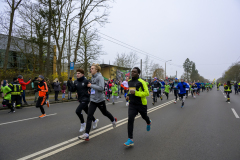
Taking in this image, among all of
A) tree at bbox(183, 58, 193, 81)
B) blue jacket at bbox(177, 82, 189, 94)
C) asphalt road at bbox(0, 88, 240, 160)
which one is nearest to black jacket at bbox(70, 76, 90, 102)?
asphalt road at bbox(0, 88, 240, 160)

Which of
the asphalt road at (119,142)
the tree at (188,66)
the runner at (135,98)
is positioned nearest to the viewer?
the asphalt road at (119,142)

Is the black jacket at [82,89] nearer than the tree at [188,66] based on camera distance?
Yes

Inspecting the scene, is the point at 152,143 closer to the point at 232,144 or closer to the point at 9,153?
the point at 232,144

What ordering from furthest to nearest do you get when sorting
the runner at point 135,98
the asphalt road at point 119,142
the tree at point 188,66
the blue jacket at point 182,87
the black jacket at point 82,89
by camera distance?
1. the tree at point 188,66
2. the blue jacket at point 182,87
3. the black jacket at point 82,89
4. the runner at point 135,98
5. the asphalt road at point 119,142

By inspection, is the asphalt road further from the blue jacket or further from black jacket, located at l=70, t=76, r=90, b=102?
the blue jacket

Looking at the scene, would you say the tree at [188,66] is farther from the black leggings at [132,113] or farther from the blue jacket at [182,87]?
the black leggings at [132,113]

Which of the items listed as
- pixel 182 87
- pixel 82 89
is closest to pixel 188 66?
pixel 182 87

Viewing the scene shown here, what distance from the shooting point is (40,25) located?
19922mm

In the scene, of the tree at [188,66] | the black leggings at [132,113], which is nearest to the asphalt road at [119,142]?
the black leggings at [132,113]

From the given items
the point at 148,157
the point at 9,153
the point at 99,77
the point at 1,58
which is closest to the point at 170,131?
the point at 148,157

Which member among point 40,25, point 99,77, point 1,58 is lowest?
point 99,77

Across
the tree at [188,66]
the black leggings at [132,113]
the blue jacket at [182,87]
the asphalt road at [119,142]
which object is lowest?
the asphalt road at [119,142]

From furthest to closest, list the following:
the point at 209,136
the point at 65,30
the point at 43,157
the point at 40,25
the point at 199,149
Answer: the point at 65,30 < the point at 40,25 < the point at 209,136 < the point at 199,149 < the point at 43,157

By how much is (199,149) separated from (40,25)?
20.9m
